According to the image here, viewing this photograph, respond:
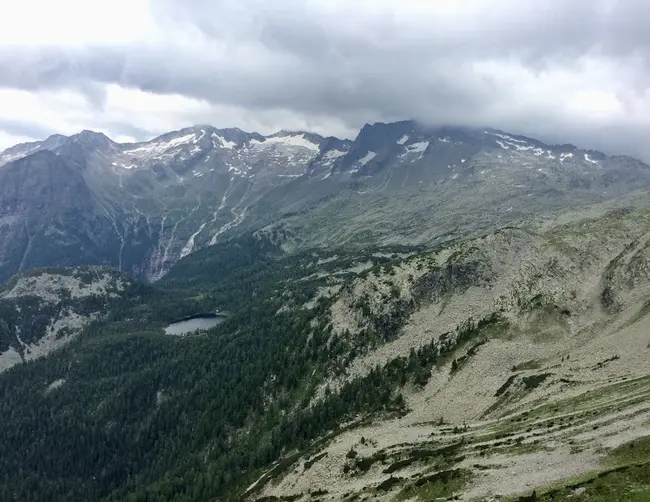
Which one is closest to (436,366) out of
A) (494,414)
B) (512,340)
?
(512,340)

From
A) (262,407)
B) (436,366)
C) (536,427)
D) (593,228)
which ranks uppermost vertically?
(593,228)

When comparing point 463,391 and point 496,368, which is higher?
point 496,368

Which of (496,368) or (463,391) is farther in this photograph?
(496,368)

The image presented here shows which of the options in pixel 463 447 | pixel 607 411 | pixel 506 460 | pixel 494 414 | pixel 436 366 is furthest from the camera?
pixel 436 366

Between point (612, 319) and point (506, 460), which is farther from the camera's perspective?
point (612, 319)

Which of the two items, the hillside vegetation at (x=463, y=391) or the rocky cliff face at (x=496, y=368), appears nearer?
the hillside vegetation at (x=463, y=391)

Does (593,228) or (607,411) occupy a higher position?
(593,228)

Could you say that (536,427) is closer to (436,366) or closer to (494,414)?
(494,414)

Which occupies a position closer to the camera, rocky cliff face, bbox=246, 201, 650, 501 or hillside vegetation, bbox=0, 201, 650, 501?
hillside vegetation, bbox=0, 201, 650, 501

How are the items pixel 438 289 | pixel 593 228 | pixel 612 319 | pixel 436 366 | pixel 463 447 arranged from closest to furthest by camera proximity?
1. pixel 463 447
2. pixel 612 319
3. pixel 436 366
4. pixel 438 289
5. pixel 593 228

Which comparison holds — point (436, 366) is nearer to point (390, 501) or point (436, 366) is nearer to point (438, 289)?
point (438, 289)
